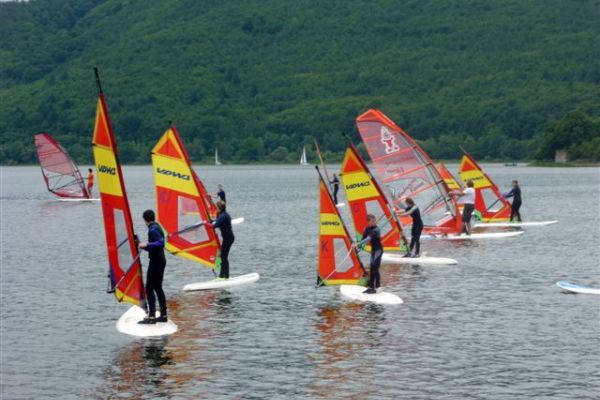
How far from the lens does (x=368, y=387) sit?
1894cm

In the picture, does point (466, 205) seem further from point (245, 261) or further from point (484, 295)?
point (484, 295)

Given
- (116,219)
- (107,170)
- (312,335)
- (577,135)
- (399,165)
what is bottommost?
(312,335)

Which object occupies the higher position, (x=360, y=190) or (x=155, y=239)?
(x=360, y=190)

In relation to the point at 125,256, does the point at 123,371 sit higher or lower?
lower

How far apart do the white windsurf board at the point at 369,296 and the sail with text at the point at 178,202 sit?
13.3 ft

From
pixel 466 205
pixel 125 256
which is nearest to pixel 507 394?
pixel 125 256

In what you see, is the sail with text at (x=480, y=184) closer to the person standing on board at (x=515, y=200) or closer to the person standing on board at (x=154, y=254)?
the person standing on board at (x=515, y=200)

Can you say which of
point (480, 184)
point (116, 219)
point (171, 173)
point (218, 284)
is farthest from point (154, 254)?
point (480, 184)

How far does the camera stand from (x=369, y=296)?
2750 centimetres

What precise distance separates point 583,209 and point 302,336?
50657 millimetres

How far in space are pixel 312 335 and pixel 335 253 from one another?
451 cm

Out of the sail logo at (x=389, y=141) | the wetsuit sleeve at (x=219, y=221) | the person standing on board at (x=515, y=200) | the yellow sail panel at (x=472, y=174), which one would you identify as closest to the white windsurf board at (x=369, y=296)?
the wetsuit sleeve at (x=219, y=221)

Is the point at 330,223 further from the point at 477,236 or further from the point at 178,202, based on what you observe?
the point at 477,236

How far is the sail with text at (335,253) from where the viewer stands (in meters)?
27.7
